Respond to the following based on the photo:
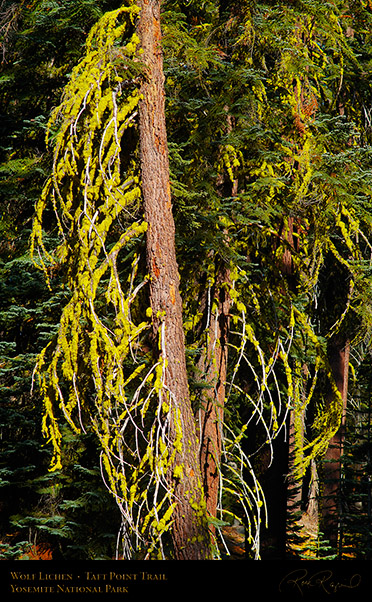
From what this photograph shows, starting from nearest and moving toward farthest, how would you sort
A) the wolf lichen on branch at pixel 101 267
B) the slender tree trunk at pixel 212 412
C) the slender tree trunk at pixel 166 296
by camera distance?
the wolf lichen on branch at pixel 101 267
the slender tree trunk at pixel 166 296
the slender tree trunk at pixel 212 412

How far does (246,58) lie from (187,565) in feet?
18.0

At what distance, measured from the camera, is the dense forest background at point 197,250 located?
478 centimetres

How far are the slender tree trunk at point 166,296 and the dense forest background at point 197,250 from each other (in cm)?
13

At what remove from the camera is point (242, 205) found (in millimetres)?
6543

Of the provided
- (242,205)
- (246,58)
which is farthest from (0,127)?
(242,205)
